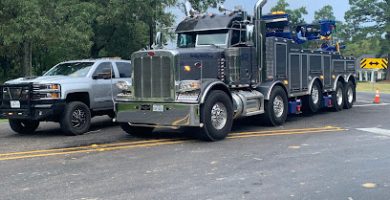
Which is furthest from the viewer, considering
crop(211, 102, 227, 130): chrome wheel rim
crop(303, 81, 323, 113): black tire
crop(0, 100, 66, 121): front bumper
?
crop(303, 81, 323, 113): black tire

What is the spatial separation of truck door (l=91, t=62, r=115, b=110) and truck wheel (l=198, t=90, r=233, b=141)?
3.31 m

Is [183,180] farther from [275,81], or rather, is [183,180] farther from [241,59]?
[275,81]

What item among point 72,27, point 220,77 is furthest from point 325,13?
point 220,77

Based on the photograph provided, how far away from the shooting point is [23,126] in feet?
39.9

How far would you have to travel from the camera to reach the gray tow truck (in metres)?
10.9

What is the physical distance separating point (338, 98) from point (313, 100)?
7.52ft

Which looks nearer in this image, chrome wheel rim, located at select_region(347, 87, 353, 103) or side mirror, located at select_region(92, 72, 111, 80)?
side mirror, located at select_region(92, 72, 111, 80)

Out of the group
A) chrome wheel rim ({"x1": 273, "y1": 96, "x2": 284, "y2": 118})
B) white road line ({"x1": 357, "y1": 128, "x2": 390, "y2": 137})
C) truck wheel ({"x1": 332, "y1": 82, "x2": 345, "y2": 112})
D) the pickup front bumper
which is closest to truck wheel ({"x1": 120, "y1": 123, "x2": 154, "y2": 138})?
the pickup front bumper

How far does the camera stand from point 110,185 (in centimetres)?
642

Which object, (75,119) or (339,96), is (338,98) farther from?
(75,119)

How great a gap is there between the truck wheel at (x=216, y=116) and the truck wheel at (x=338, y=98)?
7.29 m

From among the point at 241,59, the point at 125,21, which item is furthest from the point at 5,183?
the point at 125,21

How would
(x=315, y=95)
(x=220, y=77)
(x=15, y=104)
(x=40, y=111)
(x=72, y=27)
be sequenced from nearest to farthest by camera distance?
1. (x=40, y=111)
2. (x=220, y=77)
3. (x=15, y=104)
4. (x=315, y=95)
5. (x=72, y=27)

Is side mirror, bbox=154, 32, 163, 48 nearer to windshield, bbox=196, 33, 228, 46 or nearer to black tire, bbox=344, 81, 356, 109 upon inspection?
windshield, bbox=196, 33, 228, 46
